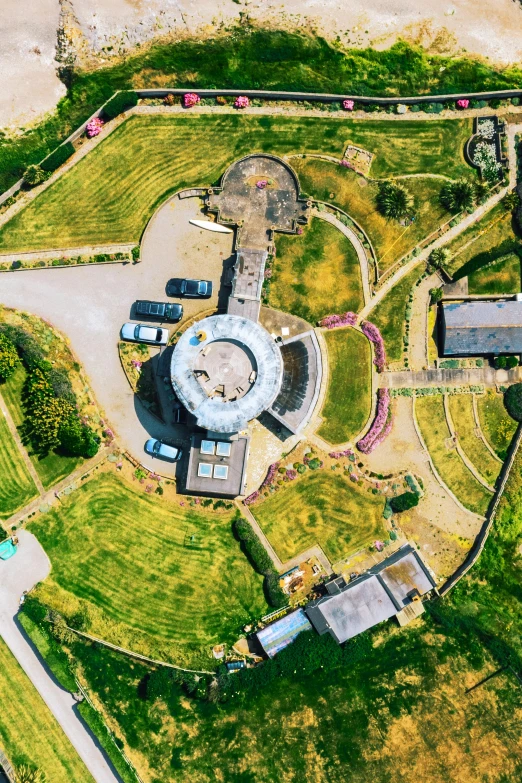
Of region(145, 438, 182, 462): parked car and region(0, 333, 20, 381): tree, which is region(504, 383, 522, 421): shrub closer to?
region(145, 438, 182, 462): parked car

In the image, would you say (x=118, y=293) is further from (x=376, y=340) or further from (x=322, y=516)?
(x=322, y=516)

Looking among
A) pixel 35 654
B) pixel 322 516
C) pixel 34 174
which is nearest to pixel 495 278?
pixel 322 516

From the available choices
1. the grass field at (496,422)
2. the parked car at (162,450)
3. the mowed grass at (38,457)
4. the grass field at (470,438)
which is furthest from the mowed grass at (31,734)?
the grass field at (496,422)

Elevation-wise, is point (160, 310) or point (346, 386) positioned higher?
point (160, 310)

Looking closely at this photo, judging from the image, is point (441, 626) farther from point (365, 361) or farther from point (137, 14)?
point (137, 14)

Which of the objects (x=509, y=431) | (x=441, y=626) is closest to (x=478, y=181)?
(x=509, y=431)

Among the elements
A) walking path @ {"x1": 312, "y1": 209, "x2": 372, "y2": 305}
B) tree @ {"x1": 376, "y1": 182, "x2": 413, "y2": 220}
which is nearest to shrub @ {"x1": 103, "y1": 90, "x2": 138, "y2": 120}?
walking path @ {"x1": 312, "y1": 209, "x2": 372, "y2": 305}
